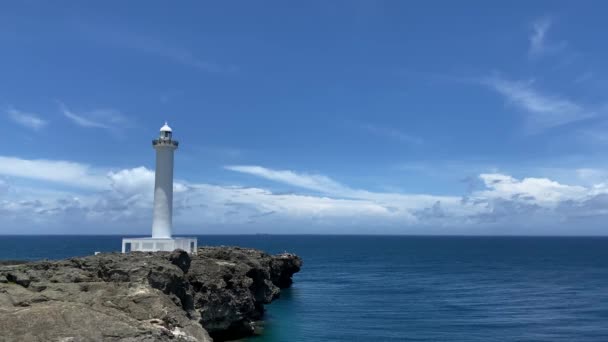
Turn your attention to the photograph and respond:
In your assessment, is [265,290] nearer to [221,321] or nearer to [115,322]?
[221,321]

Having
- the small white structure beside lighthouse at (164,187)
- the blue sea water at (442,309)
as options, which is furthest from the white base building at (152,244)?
the blue sea water at (442,309)

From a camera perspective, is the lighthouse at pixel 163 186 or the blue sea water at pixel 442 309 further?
the lighthouse at pixel 163 186

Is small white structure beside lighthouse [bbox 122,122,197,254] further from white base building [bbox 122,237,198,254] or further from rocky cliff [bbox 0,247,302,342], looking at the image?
rocky cliff [bbox 0,247,302,342]

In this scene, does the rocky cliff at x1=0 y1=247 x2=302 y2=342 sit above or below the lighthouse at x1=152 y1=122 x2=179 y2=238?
below

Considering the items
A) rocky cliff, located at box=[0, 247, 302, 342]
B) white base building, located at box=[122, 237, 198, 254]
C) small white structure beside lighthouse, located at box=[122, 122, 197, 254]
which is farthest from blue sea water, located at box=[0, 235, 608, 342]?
small white structure beside lighthouse, located at box=[122, 122, 197, 254]

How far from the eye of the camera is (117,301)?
25.1 metres

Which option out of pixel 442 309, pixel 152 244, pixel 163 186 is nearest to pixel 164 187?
pixel 163 186

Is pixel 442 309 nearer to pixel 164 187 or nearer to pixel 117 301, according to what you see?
pixel 164 187

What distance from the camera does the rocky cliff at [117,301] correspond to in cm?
2169

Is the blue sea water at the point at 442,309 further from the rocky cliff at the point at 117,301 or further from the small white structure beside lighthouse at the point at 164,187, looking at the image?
the small white structure beside lighthouse at the point at 164,187

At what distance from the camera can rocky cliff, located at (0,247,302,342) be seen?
71.2 feet

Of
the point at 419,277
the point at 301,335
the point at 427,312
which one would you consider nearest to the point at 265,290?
the point at 301,335

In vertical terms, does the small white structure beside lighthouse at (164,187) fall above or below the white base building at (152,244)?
above

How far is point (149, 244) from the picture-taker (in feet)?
164
